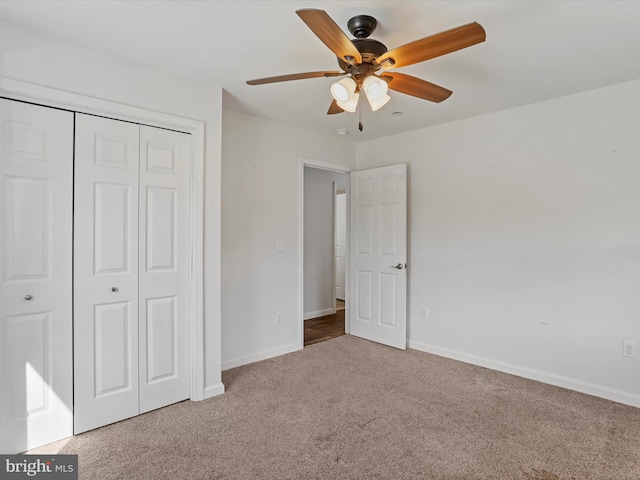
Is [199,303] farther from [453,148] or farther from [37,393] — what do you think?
[453,148]

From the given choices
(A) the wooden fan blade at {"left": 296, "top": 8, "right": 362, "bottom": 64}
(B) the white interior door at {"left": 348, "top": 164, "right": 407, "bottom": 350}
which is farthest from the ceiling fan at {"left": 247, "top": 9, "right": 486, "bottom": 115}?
(B) the white interior door at {"left": 348, "top": 164, "right": 407, "bottom": 350}

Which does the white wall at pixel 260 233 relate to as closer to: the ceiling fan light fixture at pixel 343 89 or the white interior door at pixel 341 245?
the ceiling fan light fixture at pixel 343 89

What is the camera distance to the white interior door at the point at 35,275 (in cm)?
199

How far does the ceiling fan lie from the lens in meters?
1.50

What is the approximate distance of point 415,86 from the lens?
81.4 inches

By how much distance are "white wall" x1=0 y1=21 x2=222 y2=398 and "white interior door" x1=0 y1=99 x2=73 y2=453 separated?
0.71 feet

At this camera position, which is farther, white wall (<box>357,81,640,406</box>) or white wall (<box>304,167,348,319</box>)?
white wall (<box>304,167,348,319</box>)

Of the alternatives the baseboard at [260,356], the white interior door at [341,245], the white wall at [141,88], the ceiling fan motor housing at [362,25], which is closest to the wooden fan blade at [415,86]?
the ceiling fan motor housing at [362,25]

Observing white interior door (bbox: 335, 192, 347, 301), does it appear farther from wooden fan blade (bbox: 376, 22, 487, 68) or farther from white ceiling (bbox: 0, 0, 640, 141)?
wooden fan blade (bbox: 376, 22, 487, 68)

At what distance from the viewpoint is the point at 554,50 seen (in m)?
2.19

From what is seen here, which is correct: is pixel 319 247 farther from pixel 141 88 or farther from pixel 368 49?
pixel 368 49

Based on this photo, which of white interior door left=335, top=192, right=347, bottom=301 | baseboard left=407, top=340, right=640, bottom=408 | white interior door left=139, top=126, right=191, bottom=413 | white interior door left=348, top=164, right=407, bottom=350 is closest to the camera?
white interior door left=139, top=126, right=191, bottom=413

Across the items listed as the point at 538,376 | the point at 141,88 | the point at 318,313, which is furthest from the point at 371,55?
the point at 318,313

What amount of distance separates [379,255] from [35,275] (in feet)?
10.3
